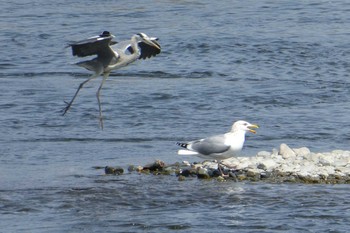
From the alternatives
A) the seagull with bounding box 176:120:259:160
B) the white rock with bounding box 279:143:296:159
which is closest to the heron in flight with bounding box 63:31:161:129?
the seagull with bounding box 176:120:259:160

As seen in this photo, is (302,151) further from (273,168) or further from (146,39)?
(146,39)

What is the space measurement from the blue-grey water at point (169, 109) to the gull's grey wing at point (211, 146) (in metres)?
0.47

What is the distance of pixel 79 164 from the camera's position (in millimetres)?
13688

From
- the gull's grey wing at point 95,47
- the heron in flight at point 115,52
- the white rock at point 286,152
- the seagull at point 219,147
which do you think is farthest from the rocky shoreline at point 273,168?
the heron in flight at point 115,52

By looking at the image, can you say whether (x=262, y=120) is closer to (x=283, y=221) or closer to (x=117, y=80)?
(x=117, y=80)

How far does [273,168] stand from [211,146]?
0.81 m

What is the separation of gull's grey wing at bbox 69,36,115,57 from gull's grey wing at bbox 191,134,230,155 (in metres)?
2.06

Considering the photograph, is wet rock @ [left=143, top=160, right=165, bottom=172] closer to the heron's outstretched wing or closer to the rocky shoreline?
the rocky shoreline

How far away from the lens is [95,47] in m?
14.4

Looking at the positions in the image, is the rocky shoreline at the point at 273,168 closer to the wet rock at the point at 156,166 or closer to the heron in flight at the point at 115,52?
the wet rock at the point at 156,166

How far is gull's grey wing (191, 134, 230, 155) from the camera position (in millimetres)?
12883

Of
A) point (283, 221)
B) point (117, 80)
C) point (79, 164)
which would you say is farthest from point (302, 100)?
point (283, 221)

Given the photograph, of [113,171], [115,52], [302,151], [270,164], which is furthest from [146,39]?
[270,164]

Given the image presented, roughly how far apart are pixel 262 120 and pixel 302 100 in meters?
1.74
